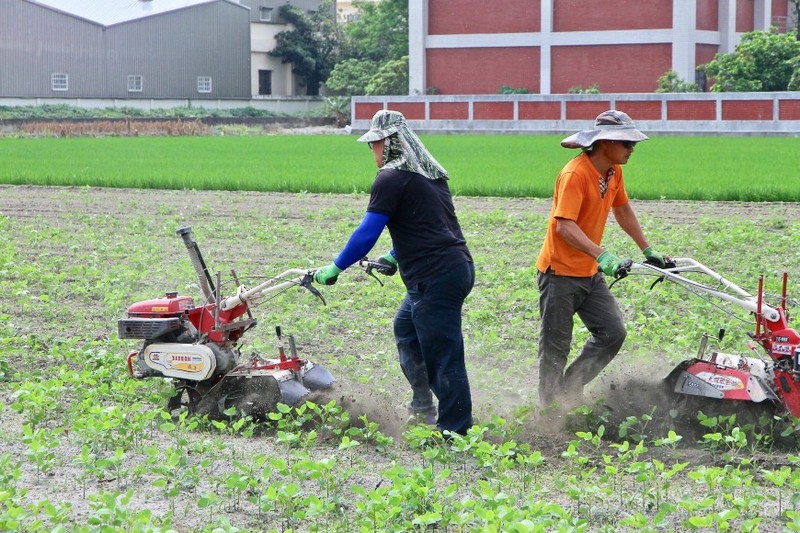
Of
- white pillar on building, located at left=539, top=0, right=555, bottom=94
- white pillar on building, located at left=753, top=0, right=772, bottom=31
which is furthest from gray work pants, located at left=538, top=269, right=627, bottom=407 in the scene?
white pillar on building, located at left=753, top=0, right=772, bottom=31

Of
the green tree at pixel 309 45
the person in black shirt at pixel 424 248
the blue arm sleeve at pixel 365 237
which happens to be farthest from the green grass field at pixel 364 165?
the green tree at pixel 309 45

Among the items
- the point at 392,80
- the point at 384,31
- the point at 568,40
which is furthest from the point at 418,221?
the point at 384,31

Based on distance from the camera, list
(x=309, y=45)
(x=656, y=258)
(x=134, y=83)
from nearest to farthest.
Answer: (x=656, y=258) < (x=134, y=83) < (x=309, y=45)

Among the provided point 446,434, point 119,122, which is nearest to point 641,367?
point 446,434

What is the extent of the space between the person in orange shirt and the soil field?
0.27 meters

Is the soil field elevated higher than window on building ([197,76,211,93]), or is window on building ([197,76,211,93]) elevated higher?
window on building ([197,76,211,93])

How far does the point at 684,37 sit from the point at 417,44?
13.1 metres

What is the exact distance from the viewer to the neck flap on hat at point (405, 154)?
627cm

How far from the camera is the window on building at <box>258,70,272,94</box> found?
248 feet

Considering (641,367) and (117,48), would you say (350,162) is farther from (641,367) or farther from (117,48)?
(117,48)

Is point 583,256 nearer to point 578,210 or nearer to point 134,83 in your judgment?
point 578,210

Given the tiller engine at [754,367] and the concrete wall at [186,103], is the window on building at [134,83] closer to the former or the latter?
the concrete wall at [186,103]

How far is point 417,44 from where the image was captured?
5891cm

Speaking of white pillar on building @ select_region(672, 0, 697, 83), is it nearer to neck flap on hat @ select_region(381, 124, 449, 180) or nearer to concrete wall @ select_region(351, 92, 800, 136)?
concrete wall @ select_region(351, 92, 800, 136)
